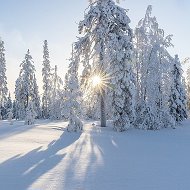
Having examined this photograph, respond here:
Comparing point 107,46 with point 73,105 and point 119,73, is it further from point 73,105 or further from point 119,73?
point 73,105

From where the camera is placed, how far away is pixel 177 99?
42.9 m

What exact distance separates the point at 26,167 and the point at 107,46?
67.2 feet

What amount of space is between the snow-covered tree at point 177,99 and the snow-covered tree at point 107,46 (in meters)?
11.1

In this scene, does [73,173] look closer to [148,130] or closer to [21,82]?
[148,130]

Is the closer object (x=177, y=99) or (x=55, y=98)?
(x=177, y=99)

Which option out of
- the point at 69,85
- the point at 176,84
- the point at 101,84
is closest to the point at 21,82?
the point at 176,84

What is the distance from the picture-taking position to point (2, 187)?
32.0 ft

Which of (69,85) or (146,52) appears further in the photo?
(146,52)

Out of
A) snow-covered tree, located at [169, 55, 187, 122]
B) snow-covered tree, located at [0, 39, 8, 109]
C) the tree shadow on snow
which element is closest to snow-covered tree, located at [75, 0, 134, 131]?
snow-covered tree, located at [169, 55, 187, 122]

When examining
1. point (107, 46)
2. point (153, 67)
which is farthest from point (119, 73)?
point (153, 67)

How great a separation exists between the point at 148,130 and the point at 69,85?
948 cm

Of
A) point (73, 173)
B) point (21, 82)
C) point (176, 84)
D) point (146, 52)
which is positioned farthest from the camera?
point (21, 82)

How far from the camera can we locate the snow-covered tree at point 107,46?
31.3 meters

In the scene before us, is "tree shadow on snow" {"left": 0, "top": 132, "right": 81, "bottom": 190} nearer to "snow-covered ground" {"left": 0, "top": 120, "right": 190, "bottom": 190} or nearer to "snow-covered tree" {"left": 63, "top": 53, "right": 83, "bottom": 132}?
"snow-covered ground" {"left": 0, "top": 120, "right": 190, "bottom": 190}
